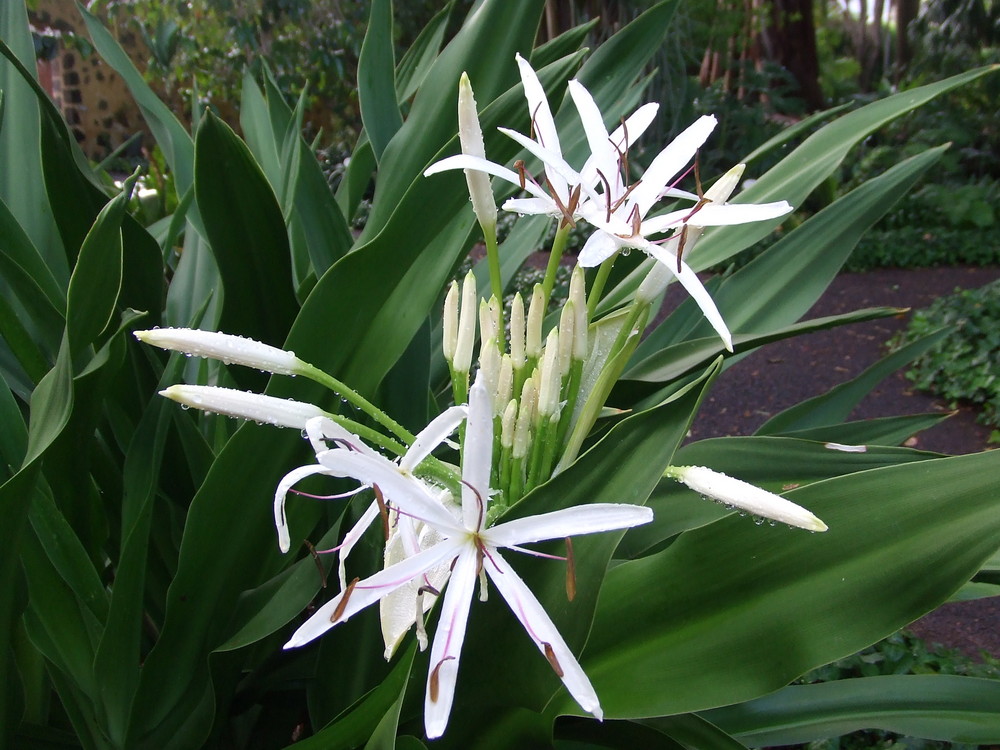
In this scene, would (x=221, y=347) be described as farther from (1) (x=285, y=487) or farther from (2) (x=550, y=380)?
(2) (x=550, y=380)

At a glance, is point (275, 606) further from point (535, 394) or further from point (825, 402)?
point (825, 402)

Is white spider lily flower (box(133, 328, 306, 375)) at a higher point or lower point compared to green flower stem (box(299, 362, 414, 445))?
higher

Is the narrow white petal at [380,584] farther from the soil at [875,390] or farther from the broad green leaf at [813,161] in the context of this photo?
the soil at [875,390]

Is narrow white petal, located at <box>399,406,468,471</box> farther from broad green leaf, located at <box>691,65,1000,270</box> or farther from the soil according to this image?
the soil

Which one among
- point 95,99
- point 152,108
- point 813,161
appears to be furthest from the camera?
point 95,99

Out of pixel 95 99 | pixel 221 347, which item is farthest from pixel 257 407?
pixel 95 99

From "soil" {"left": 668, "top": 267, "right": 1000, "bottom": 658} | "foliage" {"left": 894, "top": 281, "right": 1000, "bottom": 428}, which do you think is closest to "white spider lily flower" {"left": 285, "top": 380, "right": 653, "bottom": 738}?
"soil" {"left": 668, "top": 267, "right": 1000, "bottom": 658}

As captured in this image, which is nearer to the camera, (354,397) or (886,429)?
(354,397)
